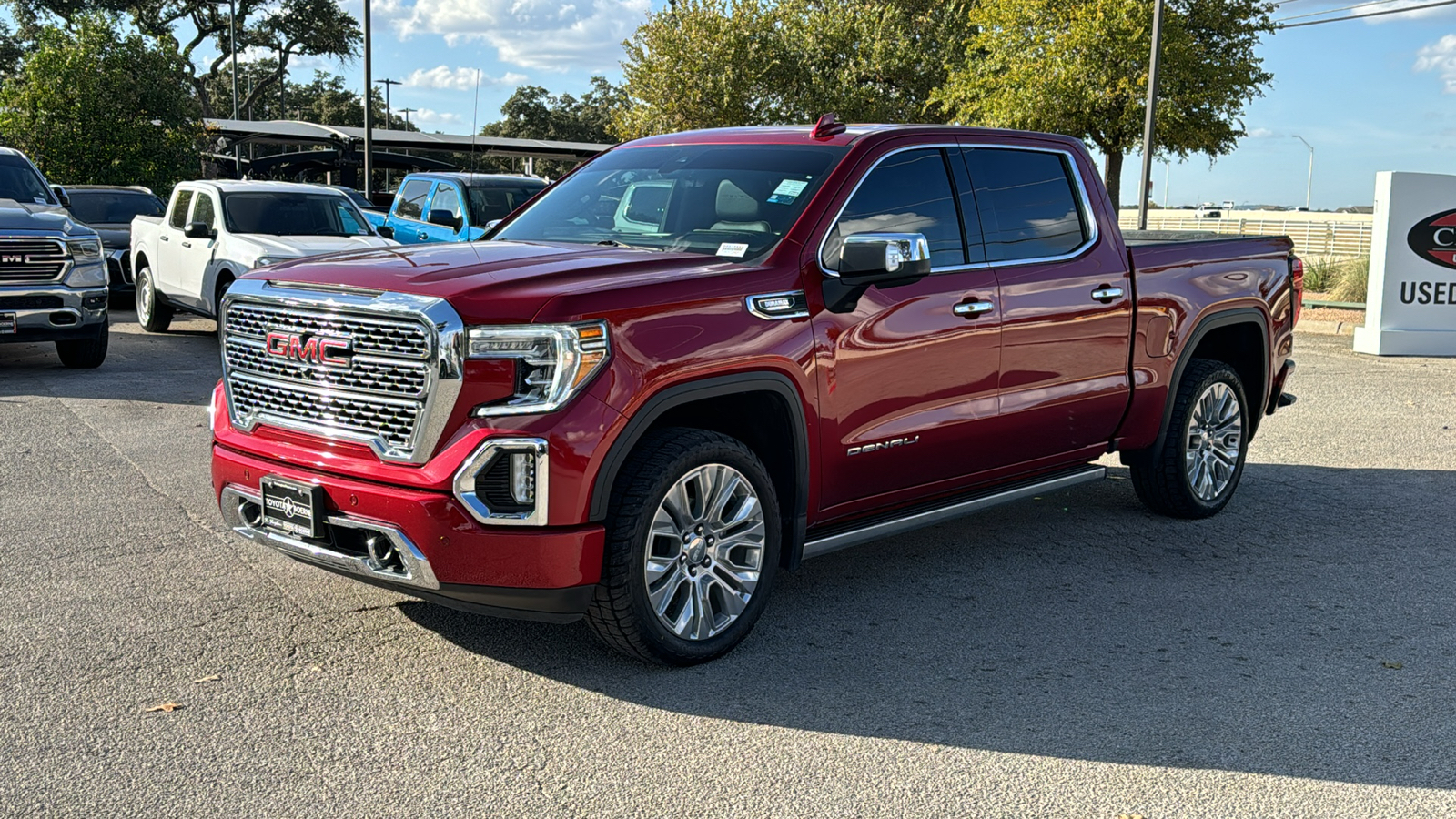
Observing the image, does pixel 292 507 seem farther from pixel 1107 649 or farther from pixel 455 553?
pixel 1107 649

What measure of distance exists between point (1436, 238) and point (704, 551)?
540 inches

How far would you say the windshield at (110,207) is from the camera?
1811cm

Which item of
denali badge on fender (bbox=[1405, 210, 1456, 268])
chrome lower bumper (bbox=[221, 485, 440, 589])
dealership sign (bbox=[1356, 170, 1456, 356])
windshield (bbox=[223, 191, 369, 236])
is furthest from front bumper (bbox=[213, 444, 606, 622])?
denali badge on fender (bbox=[1405, 210, 1456, 268])

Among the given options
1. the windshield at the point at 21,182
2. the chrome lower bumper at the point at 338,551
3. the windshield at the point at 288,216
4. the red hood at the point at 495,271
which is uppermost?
the windshield at the point at 21,182

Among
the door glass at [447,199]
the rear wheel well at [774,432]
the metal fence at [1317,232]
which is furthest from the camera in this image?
the metal fence at [1317,232]

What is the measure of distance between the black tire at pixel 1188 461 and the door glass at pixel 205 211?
10150mm

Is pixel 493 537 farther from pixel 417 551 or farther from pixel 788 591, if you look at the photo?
pixel 788 591

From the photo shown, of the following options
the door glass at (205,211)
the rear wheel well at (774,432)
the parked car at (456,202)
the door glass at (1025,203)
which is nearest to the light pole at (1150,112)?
the parked car at (456,202)

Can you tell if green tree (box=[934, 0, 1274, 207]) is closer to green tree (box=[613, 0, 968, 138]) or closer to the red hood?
green tree (box=[613, 0, 968, 138])

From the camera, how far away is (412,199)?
16.9 meters

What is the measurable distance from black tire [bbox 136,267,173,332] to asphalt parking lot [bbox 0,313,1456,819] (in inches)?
339

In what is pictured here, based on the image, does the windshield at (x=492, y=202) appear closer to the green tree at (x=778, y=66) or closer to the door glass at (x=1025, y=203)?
the door glass at (x=1025, y=203)

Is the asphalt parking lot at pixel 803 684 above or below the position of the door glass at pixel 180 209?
below

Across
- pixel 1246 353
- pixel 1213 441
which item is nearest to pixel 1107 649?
pixel 1213 441
